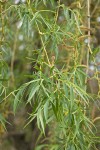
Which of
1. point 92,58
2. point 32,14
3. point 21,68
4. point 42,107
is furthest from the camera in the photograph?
point 21,68

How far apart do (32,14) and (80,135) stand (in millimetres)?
527

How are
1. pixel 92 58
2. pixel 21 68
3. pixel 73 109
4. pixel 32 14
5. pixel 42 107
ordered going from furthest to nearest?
1. pixel 21 68
2. pixel 92 58
3. pixel 32 14
4. pixel 73 109
5. pixel 42 107

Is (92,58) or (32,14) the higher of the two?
(32,14)

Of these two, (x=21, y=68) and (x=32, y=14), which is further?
(x=21, y=68)

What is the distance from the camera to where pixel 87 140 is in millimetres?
1710

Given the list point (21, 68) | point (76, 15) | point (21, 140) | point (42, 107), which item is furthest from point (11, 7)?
point (21, 140)

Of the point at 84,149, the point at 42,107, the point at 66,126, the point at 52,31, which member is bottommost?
the point at 84,149

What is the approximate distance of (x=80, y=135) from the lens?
62.4 inches

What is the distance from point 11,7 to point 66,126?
555 mm

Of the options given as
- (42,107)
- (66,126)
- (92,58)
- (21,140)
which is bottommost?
(21,140)

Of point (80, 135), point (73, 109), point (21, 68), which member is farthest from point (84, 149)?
point (21, 68)

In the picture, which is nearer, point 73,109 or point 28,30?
point 73,109

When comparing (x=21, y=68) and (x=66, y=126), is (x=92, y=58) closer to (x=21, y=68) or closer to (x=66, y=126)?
(x=66, y=126)

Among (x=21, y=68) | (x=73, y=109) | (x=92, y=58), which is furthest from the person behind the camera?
(x=21, y=68)
